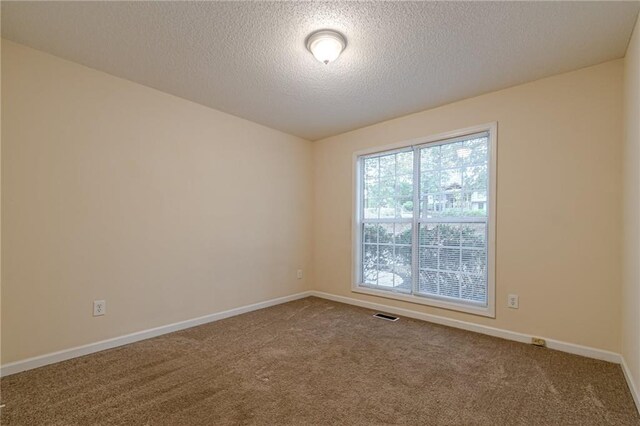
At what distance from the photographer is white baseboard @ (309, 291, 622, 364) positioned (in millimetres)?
2396

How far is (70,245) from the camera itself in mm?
2426

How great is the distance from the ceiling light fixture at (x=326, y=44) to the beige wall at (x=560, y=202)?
5.57 ft

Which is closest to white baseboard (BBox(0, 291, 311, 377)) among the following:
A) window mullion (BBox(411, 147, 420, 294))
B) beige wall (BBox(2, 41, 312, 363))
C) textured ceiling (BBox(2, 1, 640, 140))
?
beige wall (BBox(2, 41, 312, 363))

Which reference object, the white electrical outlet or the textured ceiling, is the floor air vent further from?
the white electrical outlet

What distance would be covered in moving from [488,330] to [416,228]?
1.25m

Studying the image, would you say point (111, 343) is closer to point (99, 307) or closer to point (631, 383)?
point (99, 307)

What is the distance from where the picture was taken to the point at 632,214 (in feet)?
6.53

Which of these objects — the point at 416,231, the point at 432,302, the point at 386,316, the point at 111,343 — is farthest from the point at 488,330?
the point at 111,343

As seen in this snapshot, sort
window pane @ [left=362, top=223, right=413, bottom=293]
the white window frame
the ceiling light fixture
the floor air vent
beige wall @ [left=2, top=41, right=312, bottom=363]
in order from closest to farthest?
the ceiling light fixture < beige wall @ [left=2, top=41, right=312, bottom=363] < the white window frame < the floor air vent < window pane @ [left=362, top=223, right=413, bottom=293]

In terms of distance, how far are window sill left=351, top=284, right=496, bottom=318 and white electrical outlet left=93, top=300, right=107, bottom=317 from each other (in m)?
2.76

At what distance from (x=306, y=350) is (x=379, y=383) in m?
0.74

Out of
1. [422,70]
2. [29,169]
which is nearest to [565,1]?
[422,70]

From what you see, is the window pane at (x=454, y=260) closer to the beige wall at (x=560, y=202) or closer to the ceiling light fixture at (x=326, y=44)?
the beige wall at (x=560, y=202)

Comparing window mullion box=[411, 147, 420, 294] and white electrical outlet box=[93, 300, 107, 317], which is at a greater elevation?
window mullion box=[411, 147, 420, 294]
